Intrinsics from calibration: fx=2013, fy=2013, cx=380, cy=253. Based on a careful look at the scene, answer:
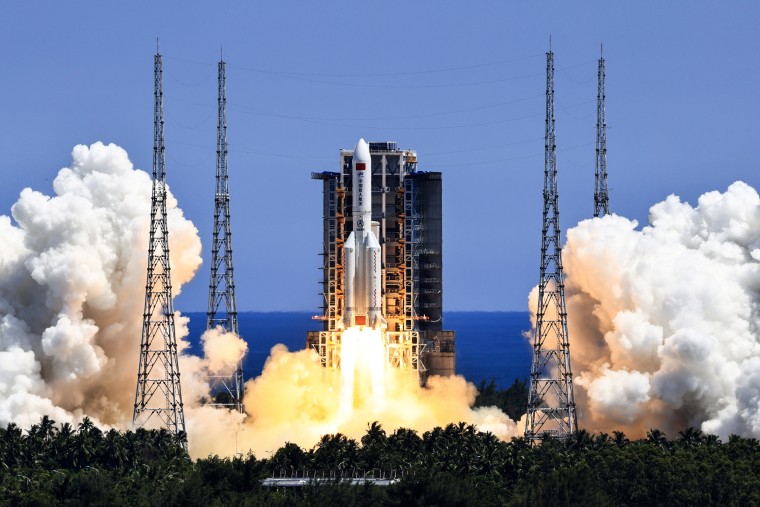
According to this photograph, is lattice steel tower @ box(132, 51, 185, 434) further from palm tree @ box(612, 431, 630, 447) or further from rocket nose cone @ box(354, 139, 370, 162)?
palm tree @ box(612, 431, 630, 447)

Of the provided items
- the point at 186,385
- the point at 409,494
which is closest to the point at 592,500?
the point at 409,494

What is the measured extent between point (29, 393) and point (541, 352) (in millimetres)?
A: 33567

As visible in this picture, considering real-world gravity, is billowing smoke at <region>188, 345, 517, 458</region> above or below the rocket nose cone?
below

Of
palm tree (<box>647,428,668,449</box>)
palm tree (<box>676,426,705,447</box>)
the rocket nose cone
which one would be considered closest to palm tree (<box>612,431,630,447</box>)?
palm tree (<box>647,428,668,449</box>)

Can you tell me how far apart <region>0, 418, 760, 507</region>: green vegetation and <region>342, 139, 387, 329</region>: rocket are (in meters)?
7.71

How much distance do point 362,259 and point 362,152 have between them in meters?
6.95

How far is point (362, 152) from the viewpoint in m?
131

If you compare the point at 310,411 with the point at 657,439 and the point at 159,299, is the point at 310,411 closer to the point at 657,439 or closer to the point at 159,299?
the point at 159,299

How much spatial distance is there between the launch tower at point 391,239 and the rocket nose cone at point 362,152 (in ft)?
14.0

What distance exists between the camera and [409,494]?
108 metres

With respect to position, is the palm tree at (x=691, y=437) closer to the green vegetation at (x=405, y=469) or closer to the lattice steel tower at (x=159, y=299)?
the green vegetation at (x=405, y=469)

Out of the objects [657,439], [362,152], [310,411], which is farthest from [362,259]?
[657,439]

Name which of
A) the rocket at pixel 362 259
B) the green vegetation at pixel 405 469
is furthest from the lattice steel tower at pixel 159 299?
the rocket at pixel 362 259

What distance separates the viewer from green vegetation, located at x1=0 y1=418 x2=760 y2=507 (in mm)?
109812
